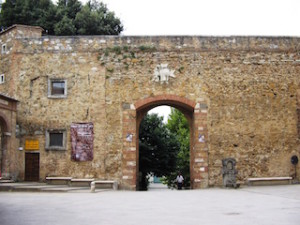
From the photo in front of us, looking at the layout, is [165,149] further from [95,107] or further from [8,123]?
[8,123]

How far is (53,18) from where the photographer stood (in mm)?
30359

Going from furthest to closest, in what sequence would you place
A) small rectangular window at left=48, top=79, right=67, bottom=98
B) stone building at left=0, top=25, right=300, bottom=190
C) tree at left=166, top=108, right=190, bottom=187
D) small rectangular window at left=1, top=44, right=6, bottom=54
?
tree at left=166, top=108, right=190, bottom=187 < small rectangular window at left=1, top=44, right=6, bottom=54 < small rectangular window at left=48, top=79, right=67, bottom=98 < stone building at left=0, top=25, right=300, bottom=190

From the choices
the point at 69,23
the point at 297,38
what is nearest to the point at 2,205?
the point at 297,38

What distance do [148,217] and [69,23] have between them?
77.8 ft

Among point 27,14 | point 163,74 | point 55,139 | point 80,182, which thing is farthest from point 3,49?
point 27,14

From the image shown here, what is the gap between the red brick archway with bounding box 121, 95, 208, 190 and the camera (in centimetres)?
1742

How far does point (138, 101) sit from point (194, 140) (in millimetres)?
3168

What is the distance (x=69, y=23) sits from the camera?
2931cm

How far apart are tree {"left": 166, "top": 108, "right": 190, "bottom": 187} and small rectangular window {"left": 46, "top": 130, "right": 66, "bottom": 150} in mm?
12203

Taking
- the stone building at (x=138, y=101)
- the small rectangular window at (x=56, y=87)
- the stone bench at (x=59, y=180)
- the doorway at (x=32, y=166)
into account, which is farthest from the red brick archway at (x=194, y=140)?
the doorway at (x=32, y=166)

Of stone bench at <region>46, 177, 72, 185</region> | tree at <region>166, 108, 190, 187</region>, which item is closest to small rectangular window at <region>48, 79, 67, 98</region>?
stone bench at <region>46, 177, 72, 185</region>

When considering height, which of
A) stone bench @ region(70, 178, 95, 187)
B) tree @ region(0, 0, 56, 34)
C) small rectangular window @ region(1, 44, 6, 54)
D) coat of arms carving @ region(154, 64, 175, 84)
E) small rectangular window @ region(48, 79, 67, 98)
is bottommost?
stone bench @ region(70, 178, 95, 187)

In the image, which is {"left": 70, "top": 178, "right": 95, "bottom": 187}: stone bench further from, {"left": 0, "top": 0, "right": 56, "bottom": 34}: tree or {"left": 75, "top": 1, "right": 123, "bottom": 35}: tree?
{"left": 0, "top": 0, "right": 56, "bottom": 34}: tree

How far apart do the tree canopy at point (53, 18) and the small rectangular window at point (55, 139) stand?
43.2 feet
